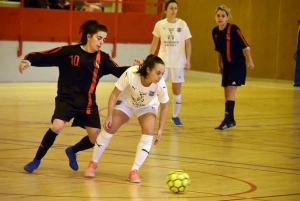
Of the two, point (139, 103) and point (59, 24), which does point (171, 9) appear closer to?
point (139, 103)

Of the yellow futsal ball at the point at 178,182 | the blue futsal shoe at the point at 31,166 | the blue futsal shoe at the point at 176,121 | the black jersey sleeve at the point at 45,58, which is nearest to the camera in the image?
the yellow futsal ball at the point at 178,182

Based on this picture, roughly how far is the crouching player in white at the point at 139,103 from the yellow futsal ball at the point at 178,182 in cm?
43

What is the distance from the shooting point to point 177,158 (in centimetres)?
725

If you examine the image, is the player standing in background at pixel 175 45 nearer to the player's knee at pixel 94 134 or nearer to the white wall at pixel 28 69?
the player's knee at pixel 94 134

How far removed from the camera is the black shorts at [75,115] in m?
6.24

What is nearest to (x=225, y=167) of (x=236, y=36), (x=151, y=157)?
(x=151, y=157)

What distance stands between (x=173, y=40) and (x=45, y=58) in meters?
4.09

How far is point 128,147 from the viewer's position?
7895mm

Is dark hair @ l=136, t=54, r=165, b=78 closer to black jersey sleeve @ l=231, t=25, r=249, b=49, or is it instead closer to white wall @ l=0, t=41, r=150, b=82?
black jersey sleeve @ l=231, t=25, r=249, b=49

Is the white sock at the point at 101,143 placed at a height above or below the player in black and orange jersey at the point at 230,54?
below

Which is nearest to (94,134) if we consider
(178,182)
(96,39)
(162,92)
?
(162,92)

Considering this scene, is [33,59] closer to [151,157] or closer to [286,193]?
[151,157]

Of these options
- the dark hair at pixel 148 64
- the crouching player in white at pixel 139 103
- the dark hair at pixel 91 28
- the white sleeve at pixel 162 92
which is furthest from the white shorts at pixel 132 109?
the dark hair at pixel 91 28

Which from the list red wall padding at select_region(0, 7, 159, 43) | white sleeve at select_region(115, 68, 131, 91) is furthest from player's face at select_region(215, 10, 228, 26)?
red wall padding at select_region(0, 7, 159, 43)
